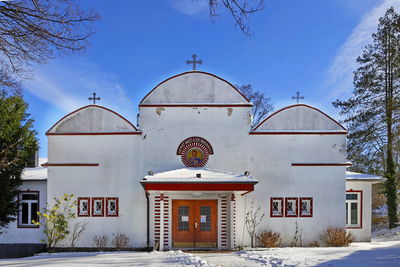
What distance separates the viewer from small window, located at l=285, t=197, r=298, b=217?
15227mm

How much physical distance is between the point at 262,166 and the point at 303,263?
586 cm

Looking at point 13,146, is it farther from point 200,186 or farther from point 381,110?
point 381,110

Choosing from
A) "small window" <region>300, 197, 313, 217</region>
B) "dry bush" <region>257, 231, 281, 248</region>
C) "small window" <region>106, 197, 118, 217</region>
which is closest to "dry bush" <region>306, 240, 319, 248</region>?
"small window" <region>300, 197, 313, 217</region>

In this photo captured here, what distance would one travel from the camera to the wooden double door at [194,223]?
14.8 m

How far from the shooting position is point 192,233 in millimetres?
14852

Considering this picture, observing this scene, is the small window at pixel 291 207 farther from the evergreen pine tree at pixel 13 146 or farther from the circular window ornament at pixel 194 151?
the evergreen pine tree at pixel 13 146

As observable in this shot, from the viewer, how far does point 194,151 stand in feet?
50.5

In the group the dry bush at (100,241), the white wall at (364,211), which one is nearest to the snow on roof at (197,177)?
the dry bush at (100,241)

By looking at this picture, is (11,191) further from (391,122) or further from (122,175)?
(391,122)

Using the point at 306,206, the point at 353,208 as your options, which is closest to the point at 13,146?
the point at 306,206

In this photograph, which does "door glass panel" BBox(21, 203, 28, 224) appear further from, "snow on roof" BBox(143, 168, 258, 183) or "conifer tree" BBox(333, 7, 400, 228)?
"conifer tree" BBox(333, 7, 400, 228)

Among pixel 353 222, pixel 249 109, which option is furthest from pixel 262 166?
pixel 353 222

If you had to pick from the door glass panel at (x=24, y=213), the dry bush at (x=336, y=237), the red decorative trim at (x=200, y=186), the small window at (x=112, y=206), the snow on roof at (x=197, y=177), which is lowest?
the dry bush at (x=336, y=237)

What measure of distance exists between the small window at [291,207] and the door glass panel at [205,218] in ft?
11.0
